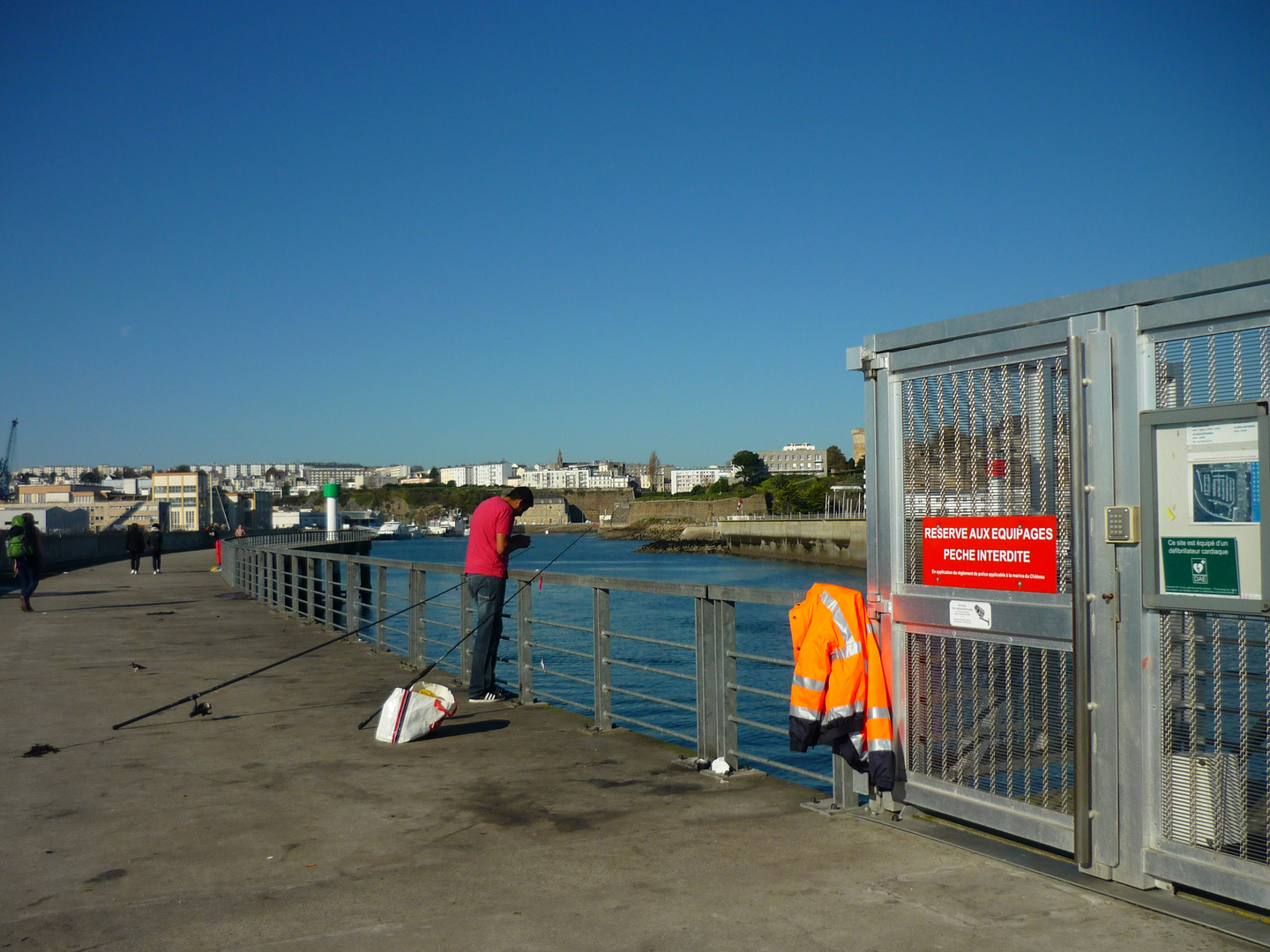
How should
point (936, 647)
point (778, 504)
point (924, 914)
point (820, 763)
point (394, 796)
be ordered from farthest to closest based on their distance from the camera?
point (778, 504)
point (820, 763)
point (394, 796)
point (936, 647)
point (924, 914)

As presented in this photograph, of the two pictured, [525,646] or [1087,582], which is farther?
[525,646]

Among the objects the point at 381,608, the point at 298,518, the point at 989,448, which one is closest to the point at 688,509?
the point at 298,518

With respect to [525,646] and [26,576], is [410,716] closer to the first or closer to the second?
[525,646]

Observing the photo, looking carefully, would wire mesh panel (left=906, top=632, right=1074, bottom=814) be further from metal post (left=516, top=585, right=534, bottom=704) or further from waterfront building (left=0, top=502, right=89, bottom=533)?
waterfront building (left=0, top=502, right=89, bottom=533)

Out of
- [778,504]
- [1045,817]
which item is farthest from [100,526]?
[1045,817]

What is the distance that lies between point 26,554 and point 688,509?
12709 cm

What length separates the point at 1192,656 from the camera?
354 cm

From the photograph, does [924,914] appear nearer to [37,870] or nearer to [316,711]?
[37,870]

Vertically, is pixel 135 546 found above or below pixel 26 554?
below

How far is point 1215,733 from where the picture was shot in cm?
348

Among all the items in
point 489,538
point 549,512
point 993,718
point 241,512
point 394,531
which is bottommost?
point 394,531

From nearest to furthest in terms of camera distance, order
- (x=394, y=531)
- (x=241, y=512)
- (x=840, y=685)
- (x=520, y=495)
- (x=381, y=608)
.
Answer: (x=840, y=685), (x=520, y=495), (x=381, y=608), (x=241, y=512), (x=394, y=531)

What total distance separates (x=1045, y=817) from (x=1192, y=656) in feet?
3.00

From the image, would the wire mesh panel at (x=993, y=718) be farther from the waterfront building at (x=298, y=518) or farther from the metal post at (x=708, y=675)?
the waterfront building at (x=298, y=518)
